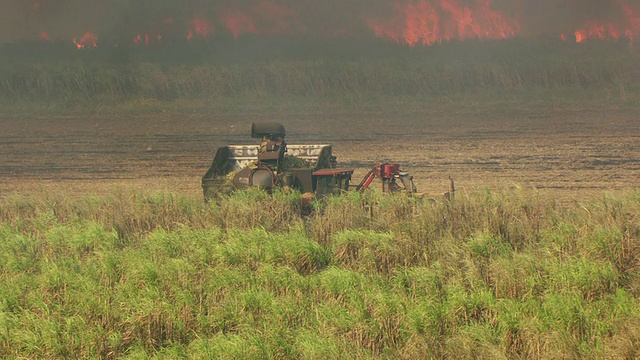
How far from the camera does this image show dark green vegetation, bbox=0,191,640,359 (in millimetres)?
7289

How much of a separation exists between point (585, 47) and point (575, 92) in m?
4.88

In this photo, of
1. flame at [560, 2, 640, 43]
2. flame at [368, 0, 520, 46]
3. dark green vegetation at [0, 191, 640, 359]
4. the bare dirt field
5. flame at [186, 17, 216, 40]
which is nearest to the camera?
dark green vegetation at [0, 191, 640, 359]

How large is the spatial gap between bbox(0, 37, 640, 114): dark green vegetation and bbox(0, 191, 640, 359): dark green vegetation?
17569 millimetres

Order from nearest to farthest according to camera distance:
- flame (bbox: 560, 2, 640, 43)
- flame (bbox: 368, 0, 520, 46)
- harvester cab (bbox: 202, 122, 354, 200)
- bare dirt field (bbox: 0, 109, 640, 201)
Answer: harvester cab (bbox: 202, 122, 354, 200)
bare dirt field (bbox: 0, 109, 640, 201)
flame (bbox: 560, 2, 640, 43)
flame (bbox: 368, 0, 520, 46)

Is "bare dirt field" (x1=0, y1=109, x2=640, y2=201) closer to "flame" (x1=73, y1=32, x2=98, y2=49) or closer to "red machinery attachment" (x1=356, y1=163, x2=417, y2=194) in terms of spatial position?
"red machinery attachment" (x1=356, y1=163, x2=417, y2=194)

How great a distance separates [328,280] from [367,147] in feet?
40.6

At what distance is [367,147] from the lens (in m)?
20.7

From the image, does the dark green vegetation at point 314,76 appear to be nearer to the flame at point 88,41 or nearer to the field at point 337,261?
the flame at point 88,41

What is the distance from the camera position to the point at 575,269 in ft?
27.8

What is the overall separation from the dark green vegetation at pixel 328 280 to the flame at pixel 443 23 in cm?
2455

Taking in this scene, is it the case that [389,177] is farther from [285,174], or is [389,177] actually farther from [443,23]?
[443,23]

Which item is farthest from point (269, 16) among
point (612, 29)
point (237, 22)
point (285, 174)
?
point (285, 174)

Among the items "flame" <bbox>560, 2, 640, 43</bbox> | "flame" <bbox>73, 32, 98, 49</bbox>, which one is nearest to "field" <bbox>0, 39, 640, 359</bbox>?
"flame" <bbox>73, 32, 98, 49</bbox>

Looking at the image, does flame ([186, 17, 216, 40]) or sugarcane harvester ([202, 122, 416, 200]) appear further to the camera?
flame ([186, 17, 216, 40])
